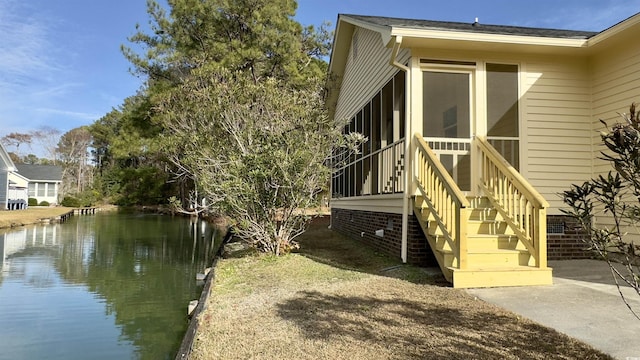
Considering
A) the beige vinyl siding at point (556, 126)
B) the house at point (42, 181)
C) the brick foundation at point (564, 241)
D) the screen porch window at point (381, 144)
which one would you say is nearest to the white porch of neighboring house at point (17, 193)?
the house at point (42, 181)

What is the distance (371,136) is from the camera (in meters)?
9.59

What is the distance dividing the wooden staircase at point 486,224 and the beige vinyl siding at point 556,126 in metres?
1.11

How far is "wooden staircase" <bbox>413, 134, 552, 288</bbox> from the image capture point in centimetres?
516

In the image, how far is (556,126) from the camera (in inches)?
287

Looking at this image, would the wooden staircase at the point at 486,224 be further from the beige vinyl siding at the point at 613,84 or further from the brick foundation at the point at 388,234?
the beige vinyl siding at the point at 613,84

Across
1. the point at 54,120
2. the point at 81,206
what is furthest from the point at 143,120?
the point at 54,120

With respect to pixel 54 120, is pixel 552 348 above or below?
below

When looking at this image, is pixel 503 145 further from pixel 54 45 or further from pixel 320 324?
pixel 54 45

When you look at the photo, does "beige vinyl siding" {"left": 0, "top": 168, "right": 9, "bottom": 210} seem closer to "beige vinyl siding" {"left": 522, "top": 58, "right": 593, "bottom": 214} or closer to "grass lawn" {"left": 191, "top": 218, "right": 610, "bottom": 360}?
"grass lawn" {"left": 191, "top": 218, "right": 610, "bottom": 360}

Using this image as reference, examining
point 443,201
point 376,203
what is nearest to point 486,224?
point 443,201

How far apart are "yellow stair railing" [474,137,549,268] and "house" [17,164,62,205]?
42.7 metres

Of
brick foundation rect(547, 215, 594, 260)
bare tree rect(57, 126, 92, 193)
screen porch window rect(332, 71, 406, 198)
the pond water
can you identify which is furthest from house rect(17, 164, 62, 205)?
brick foundation rect(547, 215, 594, 260)

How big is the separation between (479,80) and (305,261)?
4119 millimetres

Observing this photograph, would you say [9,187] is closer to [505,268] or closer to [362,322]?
[362,322]
